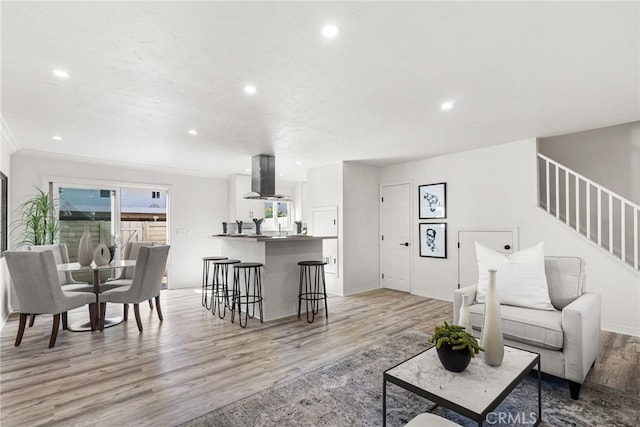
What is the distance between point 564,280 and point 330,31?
9.31ft

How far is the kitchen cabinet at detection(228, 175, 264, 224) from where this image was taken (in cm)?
681

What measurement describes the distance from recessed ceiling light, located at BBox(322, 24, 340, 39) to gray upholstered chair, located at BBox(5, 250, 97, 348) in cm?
348

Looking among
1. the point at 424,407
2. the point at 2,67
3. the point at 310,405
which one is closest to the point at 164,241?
the point at 2,67

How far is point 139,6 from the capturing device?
1.68 m

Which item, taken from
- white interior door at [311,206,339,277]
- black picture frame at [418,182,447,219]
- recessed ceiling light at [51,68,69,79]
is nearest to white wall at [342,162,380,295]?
white interior door at [311,206,339,277]

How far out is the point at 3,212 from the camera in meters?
4.20

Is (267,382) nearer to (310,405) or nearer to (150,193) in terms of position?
(310,405)

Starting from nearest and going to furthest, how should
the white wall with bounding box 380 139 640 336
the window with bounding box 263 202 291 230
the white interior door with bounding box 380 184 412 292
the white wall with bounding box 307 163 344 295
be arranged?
1. the white wall with bounding box 380 139 640 336
2. the white wall with bounding box 307 163 344 295
3. the white interior door with bounding box 380 184 412 292
4. the window with bounding box 263 202 291 230

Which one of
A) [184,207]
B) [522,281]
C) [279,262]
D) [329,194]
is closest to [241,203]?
[184,207]

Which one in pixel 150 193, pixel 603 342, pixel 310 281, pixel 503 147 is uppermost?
pixel 503 147

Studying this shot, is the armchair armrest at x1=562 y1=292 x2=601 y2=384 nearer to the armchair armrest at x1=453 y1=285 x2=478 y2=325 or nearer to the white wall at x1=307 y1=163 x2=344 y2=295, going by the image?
the armchair armrest at x1=453 y1=285 x2=478 y2=325

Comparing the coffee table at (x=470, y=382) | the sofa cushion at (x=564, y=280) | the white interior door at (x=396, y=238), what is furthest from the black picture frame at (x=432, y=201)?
the coffee table at (x=470, y=382)

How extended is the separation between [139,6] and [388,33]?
142 cm

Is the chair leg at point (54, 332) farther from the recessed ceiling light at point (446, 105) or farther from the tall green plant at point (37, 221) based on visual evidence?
the recessed ceiling light at point (446, 105)
